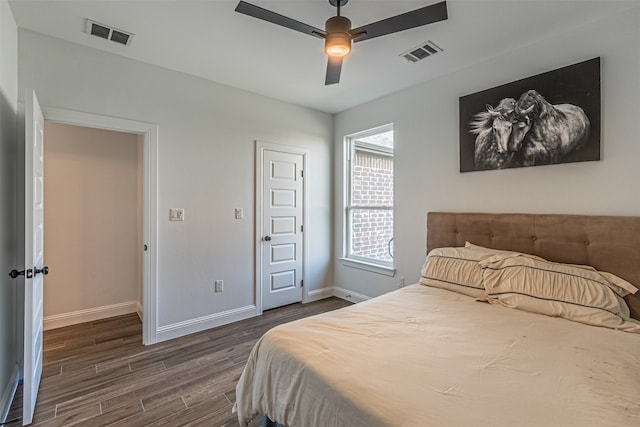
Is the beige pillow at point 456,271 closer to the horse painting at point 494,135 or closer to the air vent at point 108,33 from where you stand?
the horse painting at point 494,135

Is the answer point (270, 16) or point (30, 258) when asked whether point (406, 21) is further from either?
point (30, 258)

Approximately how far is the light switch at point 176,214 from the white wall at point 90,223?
1.06 m

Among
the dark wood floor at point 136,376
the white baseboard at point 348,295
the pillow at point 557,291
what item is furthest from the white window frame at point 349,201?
the pillow at point 557,291

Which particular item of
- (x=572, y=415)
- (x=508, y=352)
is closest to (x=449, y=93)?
(x=508, y=352)

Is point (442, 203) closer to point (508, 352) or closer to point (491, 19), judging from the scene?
point (491, 19)

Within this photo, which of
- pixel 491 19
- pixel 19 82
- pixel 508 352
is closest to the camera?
pixel 508 352

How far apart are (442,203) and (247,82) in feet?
7.79

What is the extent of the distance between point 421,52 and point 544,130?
115 centimetres

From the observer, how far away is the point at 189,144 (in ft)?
9.63

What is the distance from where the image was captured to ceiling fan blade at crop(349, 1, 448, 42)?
Answer: 151 centimetres

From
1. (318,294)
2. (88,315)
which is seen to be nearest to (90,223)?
(88,315)

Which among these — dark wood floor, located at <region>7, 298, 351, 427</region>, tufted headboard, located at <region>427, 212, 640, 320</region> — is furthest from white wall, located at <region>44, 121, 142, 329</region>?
tufted headboard, located at <region>427, 212, 640, 320</region>

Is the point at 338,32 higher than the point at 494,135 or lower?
higher

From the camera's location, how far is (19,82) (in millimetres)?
2188
